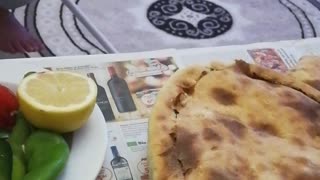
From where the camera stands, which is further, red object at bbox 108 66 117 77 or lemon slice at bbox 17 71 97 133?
red object at bbox 108 66 117 77

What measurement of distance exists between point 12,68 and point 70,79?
125mm

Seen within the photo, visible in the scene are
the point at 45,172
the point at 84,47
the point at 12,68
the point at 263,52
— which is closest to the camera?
the point at 45,172

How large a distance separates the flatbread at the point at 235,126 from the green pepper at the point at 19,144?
0.13 meters

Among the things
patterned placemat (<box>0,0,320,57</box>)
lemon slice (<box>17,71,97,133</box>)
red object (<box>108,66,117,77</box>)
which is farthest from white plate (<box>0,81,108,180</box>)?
patterned placemat (<box>0,0,320,57</box>)

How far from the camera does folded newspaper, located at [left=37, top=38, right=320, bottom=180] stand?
0.72m

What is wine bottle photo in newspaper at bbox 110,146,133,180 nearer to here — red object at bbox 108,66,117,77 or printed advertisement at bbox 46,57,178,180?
printed advertisement at bbox 46,57,178,180

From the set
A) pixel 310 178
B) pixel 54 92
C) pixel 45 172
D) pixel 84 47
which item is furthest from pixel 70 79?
pixel 84 47

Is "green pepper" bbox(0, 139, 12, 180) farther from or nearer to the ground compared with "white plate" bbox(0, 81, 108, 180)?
farther from the ground

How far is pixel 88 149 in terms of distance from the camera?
2.19 feet

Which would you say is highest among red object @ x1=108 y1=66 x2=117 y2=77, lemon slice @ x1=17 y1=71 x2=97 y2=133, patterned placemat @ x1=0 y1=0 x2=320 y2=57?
lemon slice @ x1=17 y1=71 x2=97 y2=133

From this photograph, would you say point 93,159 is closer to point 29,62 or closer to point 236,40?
point 29,62

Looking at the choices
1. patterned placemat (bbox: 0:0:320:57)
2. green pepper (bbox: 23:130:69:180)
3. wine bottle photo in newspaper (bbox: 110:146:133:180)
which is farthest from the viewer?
patterned placemat (bbox: 0:0:320:57)

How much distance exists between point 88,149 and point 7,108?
98 mm

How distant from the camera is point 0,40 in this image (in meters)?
1.15
